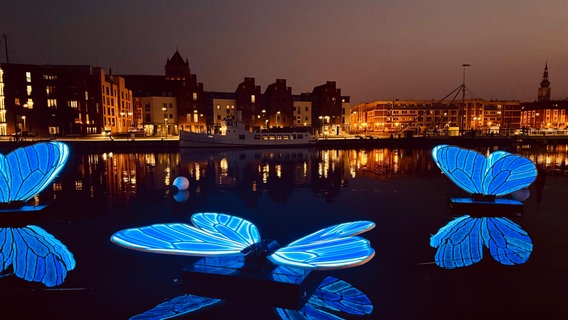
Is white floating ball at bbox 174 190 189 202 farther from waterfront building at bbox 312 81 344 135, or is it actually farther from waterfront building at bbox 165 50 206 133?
waterfront building at bbox 312 81 344 135

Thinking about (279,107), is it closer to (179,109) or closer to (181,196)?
(179,109)

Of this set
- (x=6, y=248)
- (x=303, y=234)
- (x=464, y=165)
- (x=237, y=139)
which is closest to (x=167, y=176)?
(x=6, y=248)

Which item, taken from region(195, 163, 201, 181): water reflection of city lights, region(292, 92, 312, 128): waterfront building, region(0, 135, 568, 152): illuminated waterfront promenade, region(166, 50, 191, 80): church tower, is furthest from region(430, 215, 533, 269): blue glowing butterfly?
region(166, 50, 191, 80): church tower

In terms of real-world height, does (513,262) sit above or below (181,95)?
below

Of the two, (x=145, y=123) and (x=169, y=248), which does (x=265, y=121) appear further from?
(x=169, y=248)

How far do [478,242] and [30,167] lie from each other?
14.4 metres

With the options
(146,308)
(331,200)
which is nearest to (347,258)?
(146,308)

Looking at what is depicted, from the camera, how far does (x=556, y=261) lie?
9.17 meters

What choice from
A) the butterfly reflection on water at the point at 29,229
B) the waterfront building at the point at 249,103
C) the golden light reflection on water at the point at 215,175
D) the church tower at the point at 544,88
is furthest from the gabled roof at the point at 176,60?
the church tower at the point at 544,88

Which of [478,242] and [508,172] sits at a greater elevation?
[508,172]

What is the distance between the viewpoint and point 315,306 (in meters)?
6.80

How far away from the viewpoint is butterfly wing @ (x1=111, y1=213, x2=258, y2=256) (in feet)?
22.7

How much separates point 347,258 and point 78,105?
2802 inches

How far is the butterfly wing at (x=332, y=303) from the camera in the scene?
258 inches
